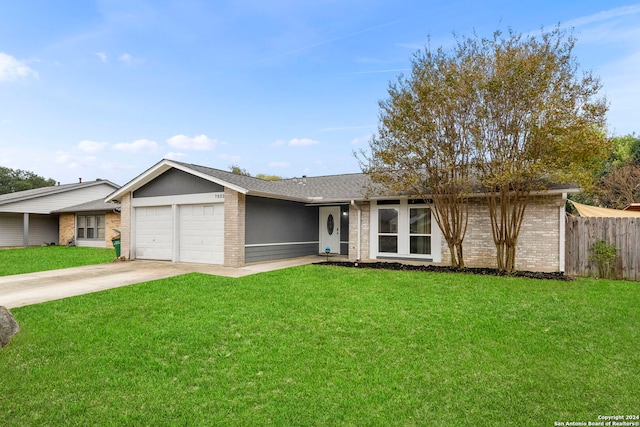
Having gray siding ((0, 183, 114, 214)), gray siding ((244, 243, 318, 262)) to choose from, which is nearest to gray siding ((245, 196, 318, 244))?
gray siding ((244, 243, 318, 262))

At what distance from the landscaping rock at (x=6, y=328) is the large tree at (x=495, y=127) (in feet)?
30.8

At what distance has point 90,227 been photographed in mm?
22328

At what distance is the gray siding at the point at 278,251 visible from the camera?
1204cm

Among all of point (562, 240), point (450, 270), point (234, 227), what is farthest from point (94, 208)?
point (562, 240)

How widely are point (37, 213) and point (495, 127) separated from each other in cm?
2701

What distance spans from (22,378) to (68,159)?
1086 inches

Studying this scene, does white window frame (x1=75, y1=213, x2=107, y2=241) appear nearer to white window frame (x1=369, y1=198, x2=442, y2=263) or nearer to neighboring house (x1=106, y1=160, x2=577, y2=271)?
neighboring house (x1=106, y1=160, x2=577, y2=271)

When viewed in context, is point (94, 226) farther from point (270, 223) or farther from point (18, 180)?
point (18, 180)

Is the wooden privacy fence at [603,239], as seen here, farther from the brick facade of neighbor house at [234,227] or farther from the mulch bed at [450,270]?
the brick facade of neighbor house at [234,227]

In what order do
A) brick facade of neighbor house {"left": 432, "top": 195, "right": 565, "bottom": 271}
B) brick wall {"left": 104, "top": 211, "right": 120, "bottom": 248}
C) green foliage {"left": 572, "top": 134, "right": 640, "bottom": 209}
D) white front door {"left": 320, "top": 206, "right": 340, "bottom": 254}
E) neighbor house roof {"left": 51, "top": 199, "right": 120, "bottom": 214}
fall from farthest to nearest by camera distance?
green foliage {"left": 572, "top": 134, "right": 640, "bottom": 209} → brick wall {"left": 104, "top": 211, "right": 120, "bottom": 248} → neighbor house roof {"left": 51, "top": 199, "right": 120, "bottom": 214} → white front door {"left": 320, "top": 206, "right": 340, "bottom": 254} → brick facade of neighbor house {"left": 432, "top": 195, "right": 565, "bottom": 271}

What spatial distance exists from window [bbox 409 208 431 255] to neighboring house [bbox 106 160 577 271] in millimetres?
36

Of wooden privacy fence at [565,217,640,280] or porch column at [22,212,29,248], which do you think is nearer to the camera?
wooden privacy fence at [565,217,640,280]

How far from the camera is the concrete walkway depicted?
7.12 m

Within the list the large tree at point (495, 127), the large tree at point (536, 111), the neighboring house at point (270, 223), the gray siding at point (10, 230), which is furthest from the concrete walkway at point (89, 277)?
the gray siding at point (10, 230)
